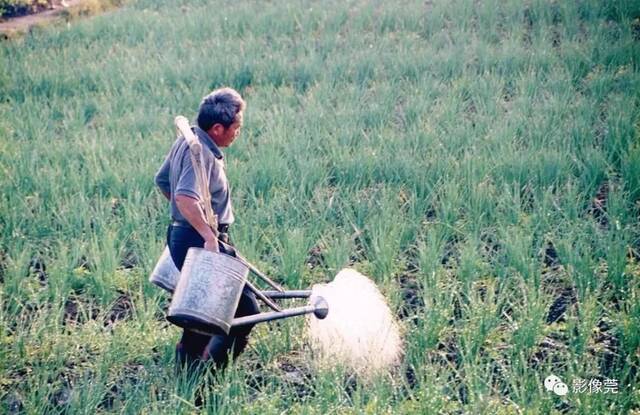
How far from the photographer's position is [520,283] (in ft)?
10.6

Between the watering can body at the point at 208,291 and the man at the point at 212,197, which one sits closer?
the watering can body at the point at 208,291

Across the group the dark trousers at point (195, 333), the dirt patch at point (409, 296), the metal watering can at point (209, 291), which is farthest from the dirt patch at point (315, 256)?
the metal watering can at point (209, 291)

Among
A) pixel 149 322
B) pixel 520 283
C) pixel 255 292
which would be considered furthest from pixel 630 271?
pixel 149 322

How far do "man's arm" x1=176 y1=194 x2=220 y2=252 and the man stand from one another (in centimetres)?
3

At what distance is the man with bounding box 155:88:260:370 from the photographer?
8.74 feet

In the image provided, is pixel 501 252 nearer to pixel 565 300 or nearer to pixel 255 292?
pixel 565 300

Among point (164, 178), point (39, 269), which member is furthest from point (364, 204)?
point (39, 269)

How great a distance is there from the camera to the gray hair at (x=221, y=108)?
266 cm

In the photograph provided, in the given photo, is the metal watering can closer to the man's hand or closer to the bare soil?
the man's hand

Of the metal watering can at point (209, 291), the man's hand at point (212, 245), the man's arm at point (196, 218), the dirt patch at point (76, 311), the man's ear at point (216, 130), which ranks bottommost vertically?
the dirt patch at point (76, 311)

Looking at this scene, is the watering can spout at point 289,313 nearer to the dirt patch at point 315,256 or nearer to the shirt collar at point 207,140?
the shirt collar at point 207,140

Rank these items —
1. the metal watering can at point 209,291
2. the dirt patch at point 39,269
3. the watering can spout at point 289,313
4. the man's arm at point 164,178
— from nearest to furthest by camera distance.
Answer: the metal watering can at point 209,291 → the watering can spout at point 289,313 → the man's arm at point 164,178 → the dirt patch at point 39,269

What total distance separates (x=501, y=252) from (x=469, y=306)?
1.59 feet

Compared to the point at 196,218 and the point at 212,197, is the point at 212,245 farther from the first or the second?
the point at 212,197
